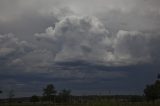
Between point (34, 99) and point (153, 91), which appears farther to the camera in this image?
point (34, 99)

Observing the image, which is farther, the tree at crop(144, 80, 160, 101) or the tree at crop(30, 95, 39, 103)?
the tree at crop(30, 95, 39, 103)

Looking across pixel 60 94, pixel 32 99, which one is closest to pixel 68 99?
pixel 60 94

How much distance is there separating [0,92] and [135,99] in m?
46.9

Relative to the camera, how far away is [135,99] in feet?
378

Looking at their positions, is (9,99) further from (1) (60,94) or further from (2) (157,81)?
(2) (157,81)

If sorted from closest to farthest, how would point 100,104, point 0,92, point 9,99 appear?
1. point 100,104
2. point 0,92
3. point 9,99

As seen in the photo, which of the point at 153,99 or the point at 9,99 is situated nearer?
the point at 153,99

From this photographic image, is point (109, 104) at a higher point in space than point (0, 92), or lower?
lower

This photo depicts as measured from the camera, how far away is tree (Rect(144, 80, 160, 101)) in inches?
3664

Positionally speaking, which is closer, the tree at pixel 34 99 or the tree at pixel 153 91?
the tree at pixel 153 91

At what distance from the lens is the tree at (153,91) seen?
305ft

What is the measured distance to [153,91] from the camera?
309 ft

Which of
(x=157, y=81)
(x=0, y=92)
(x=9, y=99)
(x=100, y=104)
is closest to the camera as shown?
(x=100, y=104)

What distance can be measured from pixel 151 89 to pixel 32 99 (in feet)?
158
